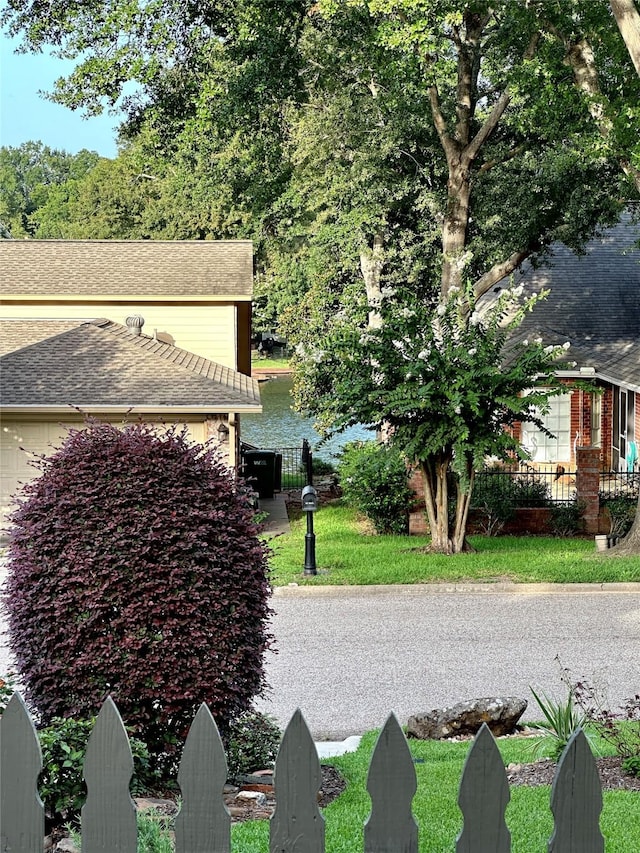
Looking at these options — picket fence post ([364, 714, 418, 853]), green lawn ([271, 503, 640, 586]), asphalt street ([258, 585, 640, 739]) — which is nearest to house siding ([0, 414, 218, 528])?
green lawn ([271, 503, 640, 586])

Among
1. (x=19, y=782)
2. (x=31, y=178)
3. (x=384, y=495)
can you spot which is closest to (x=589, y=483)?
(x=384, y=495)

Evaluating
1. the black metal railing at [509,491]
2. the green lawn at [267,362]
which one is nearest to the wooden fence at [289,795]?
the black metal railing at [509,491]

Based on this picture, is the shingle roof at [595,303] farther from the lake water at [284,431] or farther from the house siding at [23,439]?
the house siding at [23,439]

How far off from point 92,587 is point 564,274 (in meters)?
31.1

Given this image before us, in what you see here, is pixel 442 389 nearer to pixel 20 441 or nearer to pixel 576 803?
pixel 20 441

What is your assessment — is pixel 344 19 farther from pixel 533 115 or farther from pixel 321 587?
pixel 321 587

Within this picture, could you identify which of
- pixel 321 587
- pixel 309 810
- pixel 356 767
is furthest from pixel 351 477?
pixel 309 810

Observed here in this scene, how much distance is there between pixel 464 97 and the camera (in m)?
25.8

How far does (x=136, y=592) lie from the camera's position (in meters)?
6.56

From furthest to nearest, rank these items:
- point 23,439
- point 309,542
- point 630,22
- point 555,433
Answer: point 555,433 < point 23,439 < point 309,542 < point 630,22

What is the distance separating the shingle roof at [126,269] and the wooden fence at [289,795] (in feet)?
75.9

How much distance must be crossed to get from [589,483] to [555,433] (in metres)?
10.7

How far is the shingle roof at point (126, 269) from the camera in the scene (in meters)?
26.3

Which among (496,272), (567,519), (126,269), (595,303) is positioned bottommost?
(567,519)
